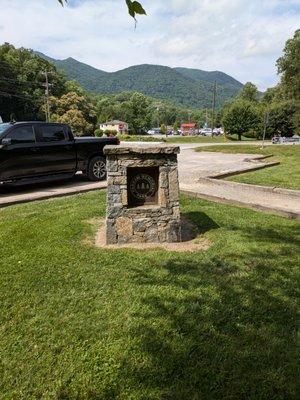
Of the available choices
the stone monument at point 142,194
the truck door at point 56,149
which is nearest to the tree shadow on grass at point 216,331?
the stone monument at point 142,194

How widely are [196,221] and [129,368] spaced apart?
3.98 m

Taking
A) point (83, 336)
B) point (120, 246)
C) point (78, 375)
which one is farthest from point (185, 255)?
point (78, 375)

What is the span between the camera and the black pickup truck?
359 inches

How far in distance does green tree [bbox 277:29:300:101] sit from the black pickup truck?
96.9 ft

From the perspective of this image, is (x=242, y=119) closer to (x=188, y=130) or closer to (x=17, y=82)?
(x=17, y=82)

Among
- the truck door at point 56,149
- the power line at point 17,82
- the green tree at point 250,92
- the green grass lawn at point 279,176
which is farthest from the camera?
the green tree at point 250,92

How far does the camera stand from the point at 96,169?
10891mm

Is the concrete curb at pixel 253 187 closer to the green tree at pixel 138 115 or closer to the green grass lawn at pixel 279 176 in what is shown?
the green grass lawn at pixel 279 176

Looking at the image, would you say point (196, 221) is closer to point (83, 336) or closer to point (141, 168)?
point (141, 168)

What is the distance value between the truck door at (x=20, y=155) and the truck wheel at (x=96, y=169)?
5.45ft

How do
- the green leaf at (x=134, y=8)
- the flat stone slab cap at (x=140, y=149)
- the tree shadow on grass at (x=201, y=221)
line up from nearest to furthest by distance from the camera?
the green leaf at (x=134, y=8), the flat stone slab cap at (x=140, y=149), the tree shadow on grass at (x=201, y=221)

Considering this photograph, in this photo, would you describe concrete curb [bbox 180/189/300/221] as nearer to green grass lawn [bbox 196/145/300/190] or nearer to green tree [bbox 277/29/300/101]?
green grass lawn [bbox 196/145/300/190]

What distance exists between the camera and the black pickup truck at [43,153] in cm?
912

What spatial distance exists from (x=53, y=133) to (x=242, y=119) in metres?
44.7
